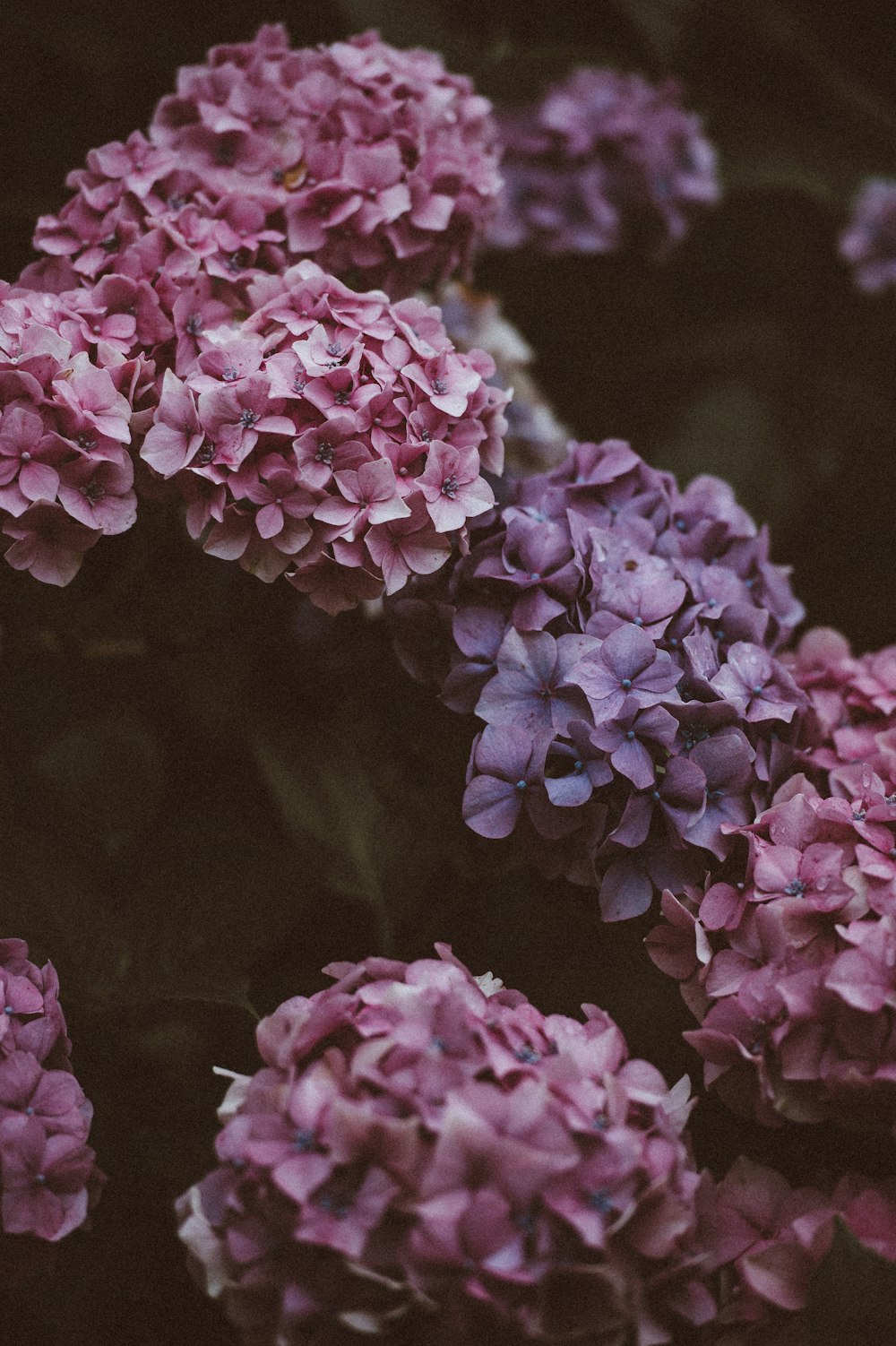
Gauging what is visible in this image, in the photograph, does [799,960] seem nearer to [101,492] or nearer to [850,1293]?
[850,1293]

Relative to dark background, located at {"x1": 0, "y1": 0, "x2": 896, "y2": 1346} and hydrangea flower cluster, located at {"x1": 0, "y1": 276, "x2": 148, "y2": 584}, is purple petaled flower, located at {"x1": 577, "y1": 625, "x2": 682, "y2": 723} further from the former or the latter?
hydrangea flower cluster, located at {"x1": 0, "y1": 276, "x2": 148, "y2": 584}

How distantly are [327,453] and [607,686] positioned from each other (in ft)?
0.76

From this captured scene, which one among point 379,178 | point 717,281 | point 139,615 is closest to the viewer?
point 379,178

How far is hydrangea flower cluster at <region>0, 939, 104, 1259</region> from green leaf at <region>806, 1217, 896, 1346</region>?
1.33 feet

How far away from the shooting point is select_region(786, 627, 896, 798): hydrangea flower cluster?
864mm

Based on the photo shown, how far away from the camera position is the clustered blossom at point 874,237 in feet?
5.32

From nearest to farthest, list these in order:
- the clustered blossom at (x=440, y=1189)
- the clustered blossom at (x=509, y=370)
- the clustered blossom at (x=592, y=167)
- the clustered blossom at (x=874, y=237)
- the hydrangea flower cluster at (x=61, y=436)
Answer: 1. the clustered blossom at (x=440, y=1189)
2. the hydrangea flower cluster at (x=61, y=436)
3. the clustered blossom at (x=509, y=370)
4. the clustered blossom at (x=592, y=167)
5. the clustered blossom at (x=874, y=237)

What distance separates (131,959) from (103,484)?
1.08ft

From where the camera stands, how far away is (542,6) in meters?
1.69

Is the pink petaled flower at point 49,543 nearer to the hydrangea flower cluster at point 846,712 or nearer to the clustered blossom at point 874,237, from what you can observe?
the hydrangea flower cluster at point 846,712

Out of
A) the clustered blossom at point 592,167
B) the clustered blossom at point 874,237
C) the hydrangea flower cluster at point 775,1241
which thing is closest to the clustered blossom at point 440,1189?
the hydrangea flower cluster at point 775,1241

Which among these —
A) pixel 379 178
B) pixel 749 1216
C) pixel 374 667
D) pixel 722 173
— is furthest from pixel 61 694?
pixel 722 173

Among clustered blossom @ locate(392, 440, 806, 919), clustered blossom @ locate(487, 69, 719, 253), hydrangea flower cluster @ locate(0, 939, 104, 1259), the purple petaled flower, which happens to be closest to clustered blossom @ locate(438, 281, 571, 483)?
clustered blossom @ locate(487, 69, 719, 253)

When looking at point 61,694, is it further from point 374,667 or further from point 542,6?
point 542,6
